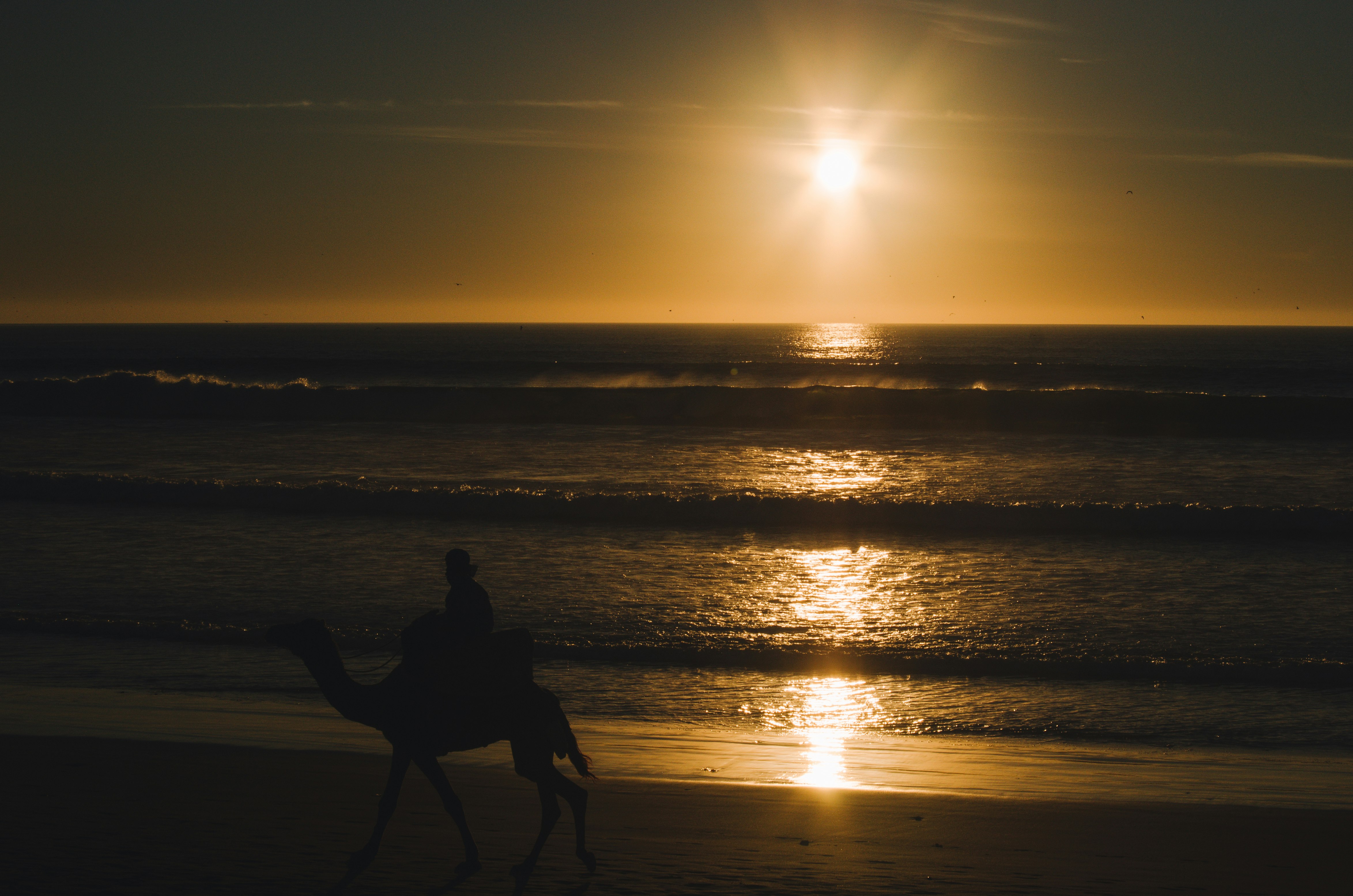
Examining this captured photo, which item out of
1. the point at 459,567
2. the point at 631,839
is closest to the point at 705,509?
the point at 631,839

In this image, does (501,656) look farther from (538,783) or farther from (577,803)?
(577,803)

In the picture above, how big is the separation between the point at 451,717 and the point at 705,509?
1243 centimetres

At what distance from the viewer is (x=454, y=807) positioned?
16.0 feet

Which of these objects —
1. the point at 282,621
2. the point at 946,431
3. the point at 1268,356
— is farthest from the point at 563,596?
the point at 1268,356

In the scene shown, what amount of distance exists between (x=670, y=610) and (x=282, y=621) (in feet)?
13.1

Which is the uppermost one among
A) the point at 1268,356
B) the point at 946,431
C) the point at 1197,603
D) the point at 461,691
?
the point at 1268,356

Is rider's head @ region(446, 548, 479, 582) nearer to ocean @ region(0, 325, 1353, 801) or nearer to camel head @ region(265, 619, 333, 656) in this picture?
camel head @ region(265, 619, 333, 656)

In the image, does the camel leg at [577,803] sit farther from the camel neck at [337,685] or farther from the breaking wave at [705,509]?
the breaking wave at [705,509]

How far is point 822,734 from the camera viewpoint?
7.38m

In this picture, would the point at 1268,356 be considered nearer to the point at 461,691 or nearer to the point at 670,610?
the point at 670,610

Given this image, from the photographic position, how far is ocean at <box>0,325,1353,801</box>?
811 centimetres

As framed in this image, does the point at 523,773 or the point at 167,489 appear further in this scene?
the point at 167,489

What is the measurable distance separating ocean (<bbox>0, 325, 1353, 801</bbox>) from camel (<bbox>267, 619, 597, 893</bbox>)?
1960 millimetres

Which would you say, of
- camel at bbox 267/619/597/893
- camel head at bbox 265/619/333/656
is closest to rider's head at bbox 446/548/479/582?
camel at bbox 267/619/597/893
